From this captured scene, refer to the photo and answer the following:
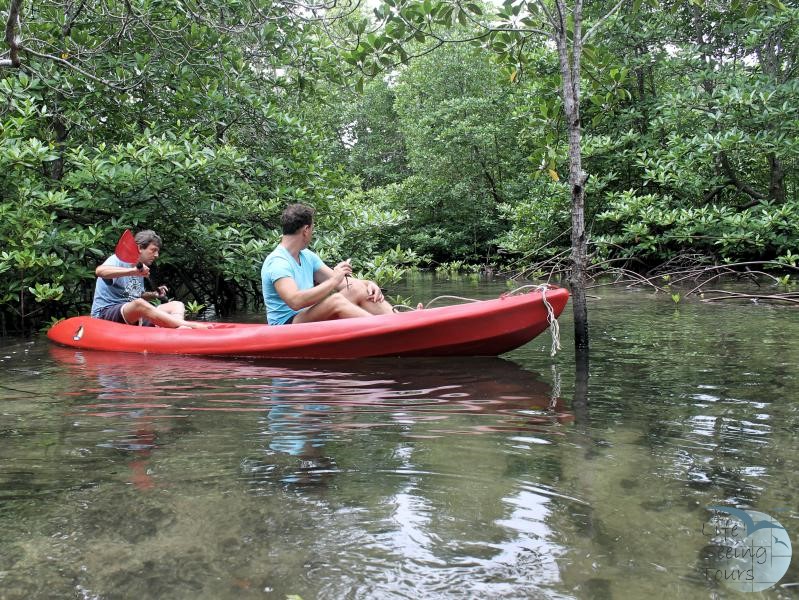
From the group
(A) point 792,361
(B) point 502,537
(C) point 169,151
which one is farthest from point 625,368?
(C) point 169,151

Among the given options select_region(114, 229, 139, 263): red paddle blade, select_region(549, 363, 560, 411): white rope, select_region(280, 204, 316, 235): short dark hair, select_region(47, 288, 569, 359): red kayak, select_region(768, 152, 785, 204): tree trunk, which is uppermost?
select_region(768, 152, 785, 204): tree trunk

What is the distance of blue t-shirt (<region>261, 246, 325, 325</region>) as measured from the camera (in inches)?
A: 177

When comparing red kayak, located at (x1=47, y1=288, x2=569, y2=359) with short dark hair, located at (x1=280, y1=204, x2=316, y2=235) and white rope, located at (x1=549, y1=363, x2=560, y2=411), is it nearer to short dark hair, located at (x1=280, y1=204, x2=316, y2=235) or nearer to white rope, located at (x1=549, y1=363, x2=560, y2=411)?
white rope, located at (x1=549, y1=363, x2=560, y2=411)

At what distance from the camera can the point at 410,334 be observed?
4.27 m

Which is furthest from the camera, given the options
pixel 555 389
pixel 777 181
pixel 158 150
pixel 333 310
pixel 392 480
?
pixel 777 181

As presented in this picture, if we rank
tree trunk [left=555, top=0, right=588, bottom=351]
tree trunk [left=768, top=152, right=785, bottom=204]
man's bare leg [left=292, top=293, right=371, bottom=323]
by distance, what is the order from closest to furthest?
tree trunk [left=555, top=0, right=588, bottom=351], man's bare leg [left=292, top=293, right=371, bottom=323], tree trunk [left=768, top=152, right=785, bottom=204]

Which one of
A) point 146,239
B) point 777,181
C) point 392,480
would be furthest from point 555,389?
point 777,181

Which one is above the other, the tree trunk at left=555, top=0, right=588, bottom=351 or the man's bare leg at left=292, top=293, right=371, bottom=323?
the tree trunk at left=555, top=0, right=588, bottom=351

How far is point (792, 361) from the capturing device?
3.85m

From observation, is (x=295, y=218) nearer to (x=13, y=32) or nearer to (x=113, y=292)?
(x=13, y=32)

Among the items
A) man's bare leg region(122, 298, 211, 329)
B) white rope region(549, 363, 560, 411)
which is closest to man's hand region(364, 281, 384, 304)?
white rope region(549, 363, 560, 411)

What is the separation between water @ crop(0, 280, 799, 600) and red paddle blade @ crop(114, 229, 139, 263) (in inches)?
57.8

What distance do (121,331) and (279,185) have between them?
2832mm

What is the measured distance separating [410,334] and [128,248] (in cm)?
252
